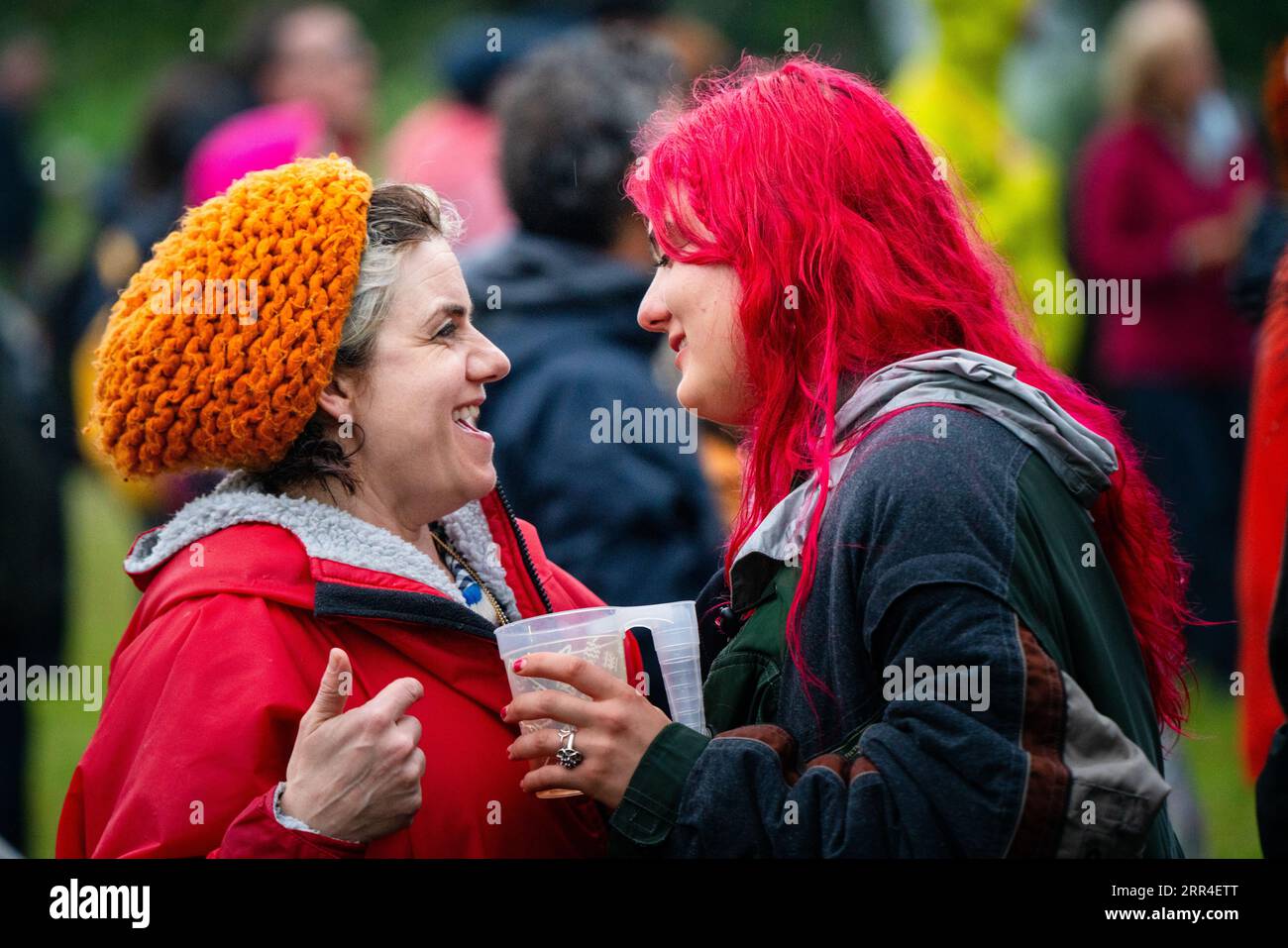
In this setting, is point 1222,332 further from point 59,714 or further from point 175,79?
point 59,714

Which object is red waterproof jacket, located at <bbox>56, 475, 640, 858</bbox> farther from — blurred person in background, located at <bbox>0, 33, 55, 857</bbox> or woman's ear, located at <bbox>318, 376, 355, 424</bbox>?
blurred person in background, located at <bbox>0, 33, 55, 857</bbox>

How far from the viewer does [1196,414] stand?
6.59 meters

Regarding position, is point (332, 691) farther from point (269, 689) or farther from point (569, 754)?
point (569, 754)

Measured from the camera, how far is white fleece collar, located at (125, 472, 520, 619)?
243cm

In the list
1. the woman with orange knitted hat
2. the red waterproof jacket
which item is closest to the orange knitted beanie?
the woman with orange knitted hat

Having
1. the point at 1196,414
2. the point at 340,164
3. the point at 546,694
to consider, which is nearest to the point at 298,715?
the point at 546,694

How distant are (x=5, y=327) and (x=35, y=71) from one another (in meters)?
4.91

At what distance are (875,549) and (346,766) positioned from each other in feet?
2.58

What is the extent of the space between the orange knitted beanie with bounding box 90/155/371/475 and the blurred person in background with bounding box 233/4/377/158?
4.30 meters

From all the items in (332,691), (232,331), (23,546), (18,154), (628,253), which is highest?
(18,154)

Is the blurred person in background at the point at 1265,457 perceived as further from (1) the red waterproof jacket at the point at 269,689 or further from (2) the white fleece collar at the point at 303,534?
(2) the white fleece collar at the point at 303,534

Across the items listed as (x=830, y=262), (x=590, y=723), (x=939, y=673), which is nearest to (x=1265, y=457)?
(x=830, y=262)

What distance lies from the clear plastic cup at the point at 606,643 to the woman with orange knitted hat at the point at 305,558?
16 cm

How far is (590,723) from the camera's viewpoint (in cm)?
220
